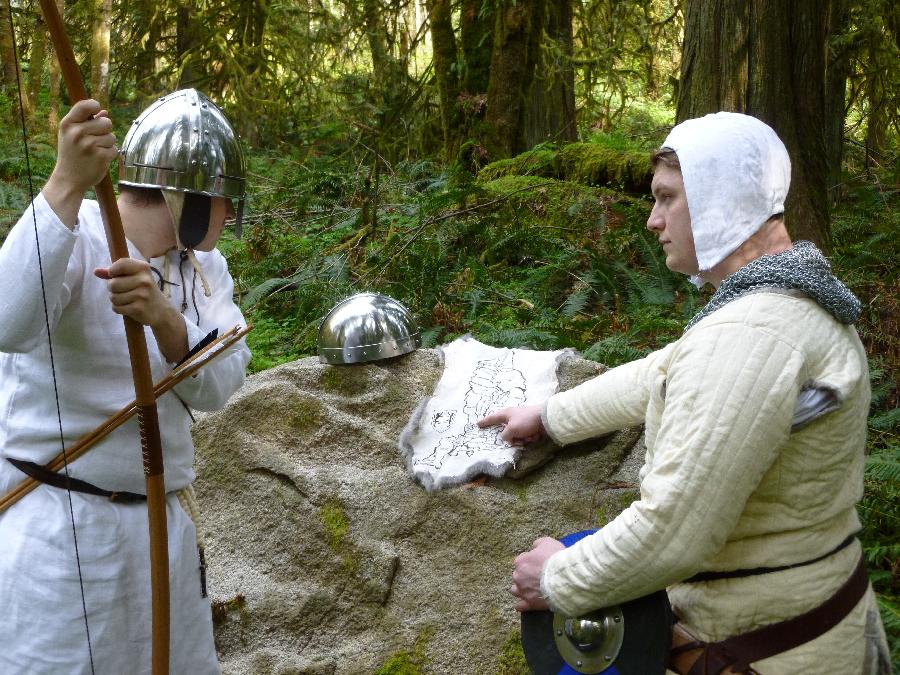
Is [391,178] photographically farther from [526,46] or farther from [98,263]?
[98,263]

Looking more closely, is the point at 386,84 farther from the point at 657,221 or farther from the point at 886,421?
the point at 657,221

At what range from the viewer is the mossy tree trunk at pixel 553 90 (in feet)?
31.1

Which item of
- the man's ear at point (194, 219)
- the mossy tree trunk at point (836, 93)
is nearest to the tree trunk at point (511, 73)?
the mossy tree trunk at point (836, 93)

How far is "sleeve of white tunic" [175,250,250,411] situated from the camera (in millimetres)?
2281

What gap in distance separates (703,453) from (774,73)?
13.1ft

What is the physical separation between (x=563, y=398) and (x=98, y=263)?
168 cm

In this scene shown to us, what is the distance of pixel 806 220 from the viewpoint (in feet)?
17.6

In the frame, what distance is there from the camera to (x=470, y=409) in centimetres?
367

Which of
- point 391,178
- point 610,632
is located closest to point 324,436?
point 610,632

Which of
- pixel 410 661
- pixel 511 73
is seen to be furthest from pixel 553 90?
pixel 410 661

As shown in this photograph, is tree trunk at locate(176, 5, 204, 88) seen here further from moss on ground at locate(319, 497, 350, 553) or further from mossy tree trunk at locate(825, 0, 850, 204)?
moss on ground at locate(319, 497, 350, 553)

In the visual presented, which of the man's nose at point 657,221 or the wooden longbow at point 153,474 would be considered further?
the man's nose at point 657,221

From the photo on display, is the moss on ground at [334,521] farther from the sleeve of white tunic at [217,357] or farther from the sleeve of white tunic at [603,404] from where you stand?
the sleeve of white tunic at [217,357]

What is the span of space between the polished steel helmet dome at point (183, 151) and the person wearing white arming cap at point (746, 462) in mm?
1170
